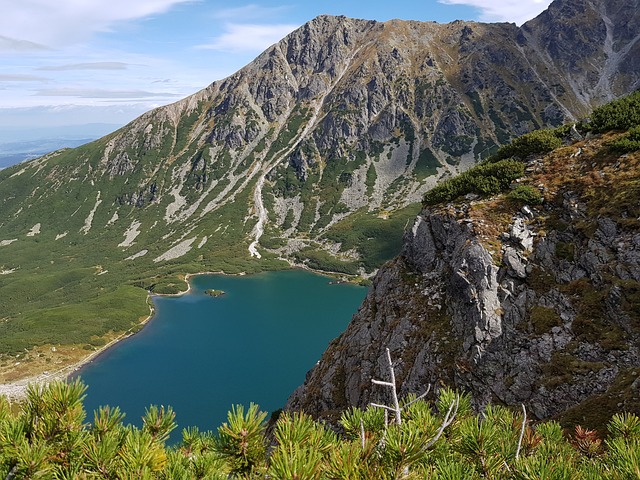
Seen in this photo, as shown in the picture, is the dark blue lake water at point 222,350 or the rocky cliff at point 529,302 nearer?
the rocky cliff at point 529,302

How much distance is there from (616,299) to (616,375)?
4.26 m

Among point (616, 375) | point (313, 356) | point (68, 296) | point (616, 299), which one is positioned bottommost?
point (313, 356)

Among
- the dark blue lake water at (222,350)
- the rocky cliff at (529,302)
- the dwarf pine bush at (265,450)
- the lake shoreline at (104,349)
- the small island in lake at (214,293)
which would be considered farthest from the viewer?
the small island in lake at (214,293)

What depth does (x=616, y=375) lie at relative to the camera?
19.4 m

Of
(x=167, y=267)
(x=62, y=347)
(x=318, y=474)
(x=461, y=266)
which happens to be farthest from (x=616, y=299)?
(x=167, y=267)

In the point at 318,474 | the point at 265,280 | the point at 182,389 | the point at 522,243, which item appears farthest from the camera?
the point at 265,280

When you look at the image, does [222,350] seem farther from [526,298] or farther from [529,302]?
[529,302]

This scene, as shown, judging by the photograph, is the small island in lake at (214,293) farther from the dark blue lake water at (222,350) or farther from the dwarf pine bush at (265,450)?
the dwarf pine bush at (265,450)

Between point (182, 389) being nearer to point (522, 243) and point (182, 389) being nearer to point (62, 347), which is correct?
point (62, 347)

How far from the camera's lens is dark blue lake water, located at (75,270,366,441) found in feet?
283

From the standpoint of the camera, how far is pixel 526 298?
24.6 m

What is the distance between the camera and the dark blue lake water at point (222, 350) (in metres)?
86.2

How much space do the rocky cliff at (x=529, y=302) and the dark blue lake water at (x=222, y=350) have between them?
50109 mm

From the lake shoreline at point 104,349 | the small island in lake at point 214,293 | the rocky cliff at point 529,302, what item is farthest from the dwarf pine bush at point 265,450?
the small island in lake at point 214,293
